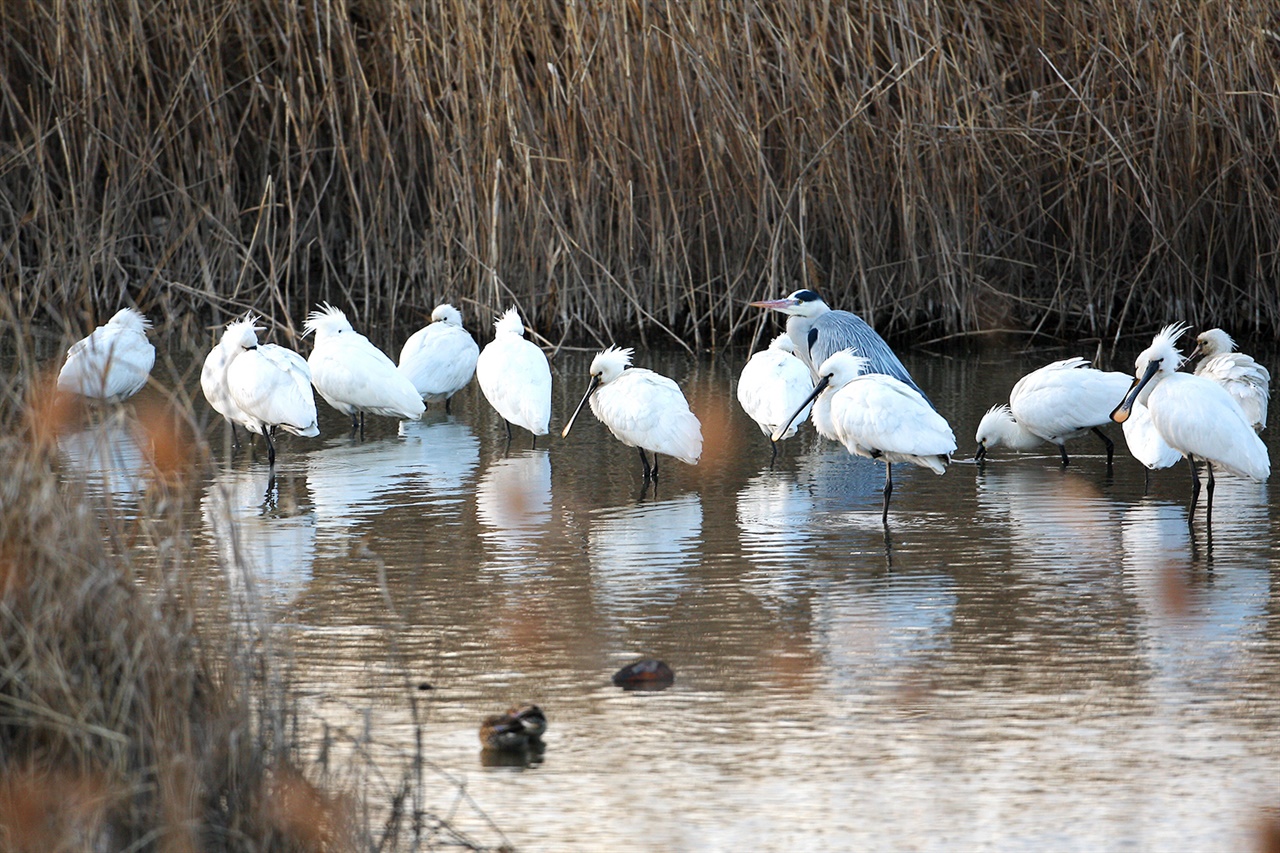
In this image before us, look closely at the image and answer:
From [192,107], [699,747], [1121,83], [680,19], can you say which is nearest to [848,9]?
[680,19]

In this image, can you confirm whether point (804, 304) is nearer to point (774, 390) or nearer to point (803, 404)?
point (774, 390)

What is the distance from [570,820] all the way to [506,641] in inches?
55.9

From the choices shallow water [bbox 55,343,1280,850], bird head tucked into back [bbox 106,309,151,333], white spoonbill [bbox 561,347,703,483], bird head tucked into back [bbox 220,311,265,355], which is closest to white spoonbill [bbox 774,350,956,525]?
shallow water [bbox 55,343,1280,850]

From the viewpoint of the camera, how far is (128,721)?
2.98m

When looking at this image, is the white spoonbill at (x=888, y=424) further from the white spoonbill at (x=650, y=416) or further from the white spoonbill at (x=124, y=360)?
the white spoonbill at (x=124, y=360)

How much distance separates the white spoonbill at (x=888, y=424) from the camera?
686 cm

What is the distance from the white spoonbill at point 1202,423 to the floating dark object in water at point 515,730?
3.27m

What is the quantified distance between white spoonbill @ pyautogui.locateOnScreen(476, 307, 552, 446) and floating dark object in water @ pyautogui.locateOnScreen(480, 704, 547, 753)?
4.34 meters

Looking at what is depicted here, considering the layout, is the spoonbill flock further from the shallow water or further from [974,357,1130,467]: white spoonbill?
the shallow water

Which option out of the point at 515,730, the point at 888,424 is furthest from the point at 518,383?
the point at 515,730

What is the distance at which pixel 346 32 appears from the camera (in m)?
11.3

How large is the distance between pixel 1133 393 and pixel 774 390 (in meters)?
1.89

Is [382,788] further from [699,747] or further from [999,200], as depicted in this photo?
[999,200]

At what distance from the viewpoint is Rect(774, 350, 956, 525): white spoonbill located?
6.86 meters
